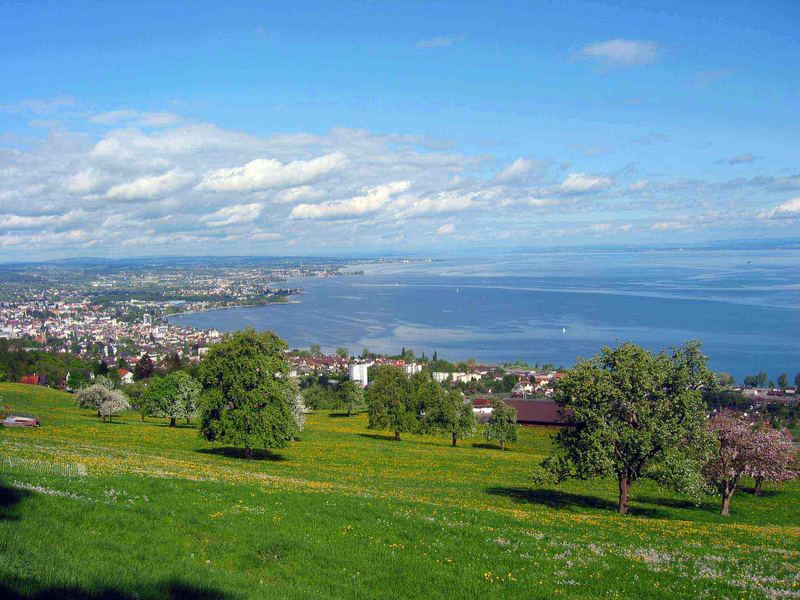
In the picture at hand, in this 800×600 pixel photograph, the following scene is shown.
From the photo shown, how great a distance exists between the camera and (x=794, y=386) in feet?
307

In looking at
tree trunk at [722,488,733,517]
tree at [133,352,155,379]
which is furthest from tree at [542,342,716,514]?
tree at [133,352,155,379]

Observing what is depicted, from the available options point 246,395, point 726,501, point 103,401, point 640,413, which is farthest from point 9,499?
point 103,401

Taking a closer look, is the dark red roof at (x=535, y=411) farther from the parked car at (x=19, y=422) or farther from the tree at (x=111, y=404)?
the parked car at (x=19, y=422)

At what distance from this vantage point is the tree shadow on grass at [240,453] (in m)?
33.1

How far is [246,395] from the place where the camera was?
32.0 metres

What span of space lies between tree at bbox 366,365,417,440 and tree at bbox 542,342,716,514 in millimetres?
32116

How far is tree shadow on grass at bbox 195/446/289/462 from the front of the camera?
33094 mm

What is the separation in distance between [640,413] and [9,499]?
1811cm

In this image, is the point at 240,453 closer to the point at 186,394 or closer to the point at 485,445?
the point at 186,394

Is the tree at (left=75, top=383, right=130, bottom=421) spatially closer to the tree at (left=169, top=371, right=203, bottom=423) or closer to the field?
the tree at (left=169, top=371, right=203, bottom=423)

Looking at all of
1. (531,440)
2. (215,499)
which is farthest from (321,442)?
(215,499)

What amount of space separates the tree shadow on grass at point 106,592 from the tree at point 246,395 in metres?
23.6

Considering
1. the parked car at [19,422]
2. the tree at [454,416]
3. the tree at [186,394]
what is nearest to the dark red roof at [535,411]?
the tree at [454,416]

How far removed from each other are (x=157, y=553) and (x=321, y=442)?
35.2m
